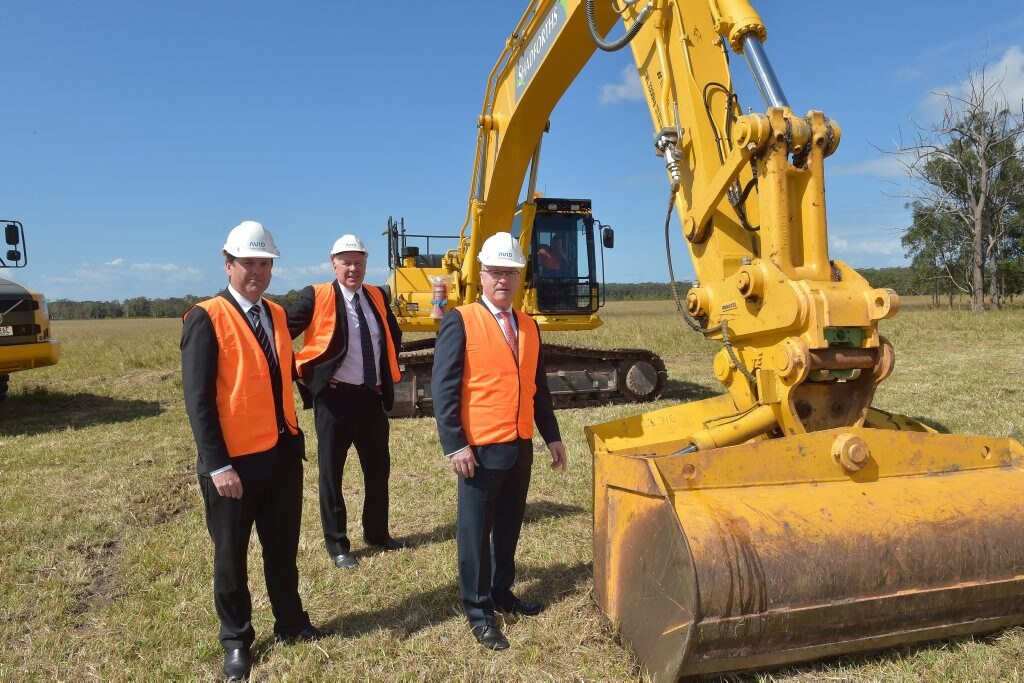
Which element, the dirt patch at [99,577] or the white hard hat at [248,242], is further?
the dirt patch at [99,577]

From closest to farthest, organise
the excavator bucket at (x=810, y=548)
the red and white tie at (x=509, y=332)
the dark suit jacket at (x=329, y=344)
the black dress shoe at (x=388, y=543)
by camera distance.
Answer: the excavator bucket at (x=810, y=548) < the red and white tie at (x=509, y=332) < the dark suit jacket at (x=329, y=344) < the black dress shoe at (x=388, y=543)

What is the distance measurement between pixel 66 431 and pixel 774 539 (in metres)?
8.95

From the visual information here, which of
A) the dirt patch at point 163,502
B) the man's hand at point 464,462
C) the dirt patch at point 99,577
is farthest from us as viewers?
the dirt patch at point 163,502

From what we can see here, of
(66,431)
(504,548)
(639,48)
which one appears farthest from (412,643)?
(66,431)

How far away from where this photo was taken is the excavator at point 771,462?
2.67m

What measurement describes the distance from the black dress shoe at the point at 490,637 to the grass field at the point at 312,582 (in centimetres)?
4

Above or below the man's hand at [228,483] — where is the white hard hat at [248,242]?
above

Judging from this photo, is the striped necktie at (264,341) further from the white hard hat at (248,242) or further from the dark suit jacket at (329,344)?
the dark suit jacket at (329,344)

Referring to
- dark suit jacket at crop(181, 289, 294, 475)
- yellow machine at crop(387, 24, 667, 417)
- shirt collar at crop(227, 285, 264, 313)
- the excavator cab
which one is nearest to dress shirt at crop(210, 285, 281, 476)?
shirt collar at crop(227, 285, 264, 313)

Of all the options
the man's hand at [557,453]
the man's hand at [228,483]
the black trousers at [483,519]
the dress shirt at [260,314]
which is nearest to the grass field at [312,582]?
the black trousers at [483,519]

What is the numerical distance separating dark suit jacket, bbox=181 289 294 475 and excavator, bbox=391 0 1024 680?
1.73 meters

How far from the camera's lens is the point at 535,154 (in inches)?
320

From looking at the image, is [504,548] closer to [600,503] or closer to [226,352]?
[600,503]

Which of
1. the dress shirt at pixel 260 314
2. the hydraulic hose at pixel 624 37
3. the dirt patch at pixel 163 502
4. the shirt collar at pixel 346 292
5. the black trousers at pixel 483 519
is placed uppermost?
the hydraulic hose at pixel 624 37
